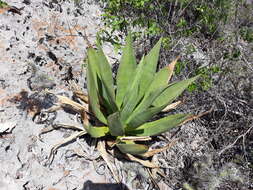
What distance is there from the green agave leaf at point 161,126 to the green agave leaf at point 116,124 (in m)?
0.15

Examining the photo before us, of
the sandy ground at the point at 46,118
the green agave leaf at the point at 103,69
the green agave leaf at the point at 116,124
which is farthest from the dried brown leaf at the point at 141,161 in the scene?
the green agave leaf at the point at 103,69

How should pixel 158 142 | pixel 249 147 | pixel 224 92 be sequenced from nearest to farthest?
pixel 158 142 → pixel 249 147 → pixel 224 92

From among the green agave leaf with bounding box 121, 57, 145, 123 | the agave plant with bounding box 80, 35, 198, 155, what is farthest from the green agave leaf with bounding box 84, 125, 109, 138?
the green agave leaf with bounding box 121, 57, 145, 123

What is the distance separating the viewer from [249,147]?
234 cm

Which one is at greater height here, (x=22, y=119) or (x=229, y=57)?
(x=229, y=57)

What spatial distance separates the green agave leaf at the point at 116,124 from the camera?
5.14 ft

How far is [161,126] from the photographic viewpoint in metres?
1.79

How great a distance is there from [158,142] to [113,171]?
54 centimetres

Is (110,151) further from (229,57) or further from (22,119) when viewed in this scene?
(229,57)

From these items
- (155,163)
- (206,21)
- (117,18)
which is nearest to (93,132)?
(155,163)

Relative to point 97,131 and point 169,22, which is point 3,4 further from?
point 169,22

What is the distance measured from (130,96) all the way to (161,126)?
12.9 inches

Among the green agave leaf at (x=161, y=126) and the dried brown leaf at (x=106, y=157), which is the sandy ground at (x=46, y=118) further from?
the green agave leaf at (x=161, y=126)

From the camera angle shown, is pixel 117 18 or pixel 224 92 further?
pixel 117 18
